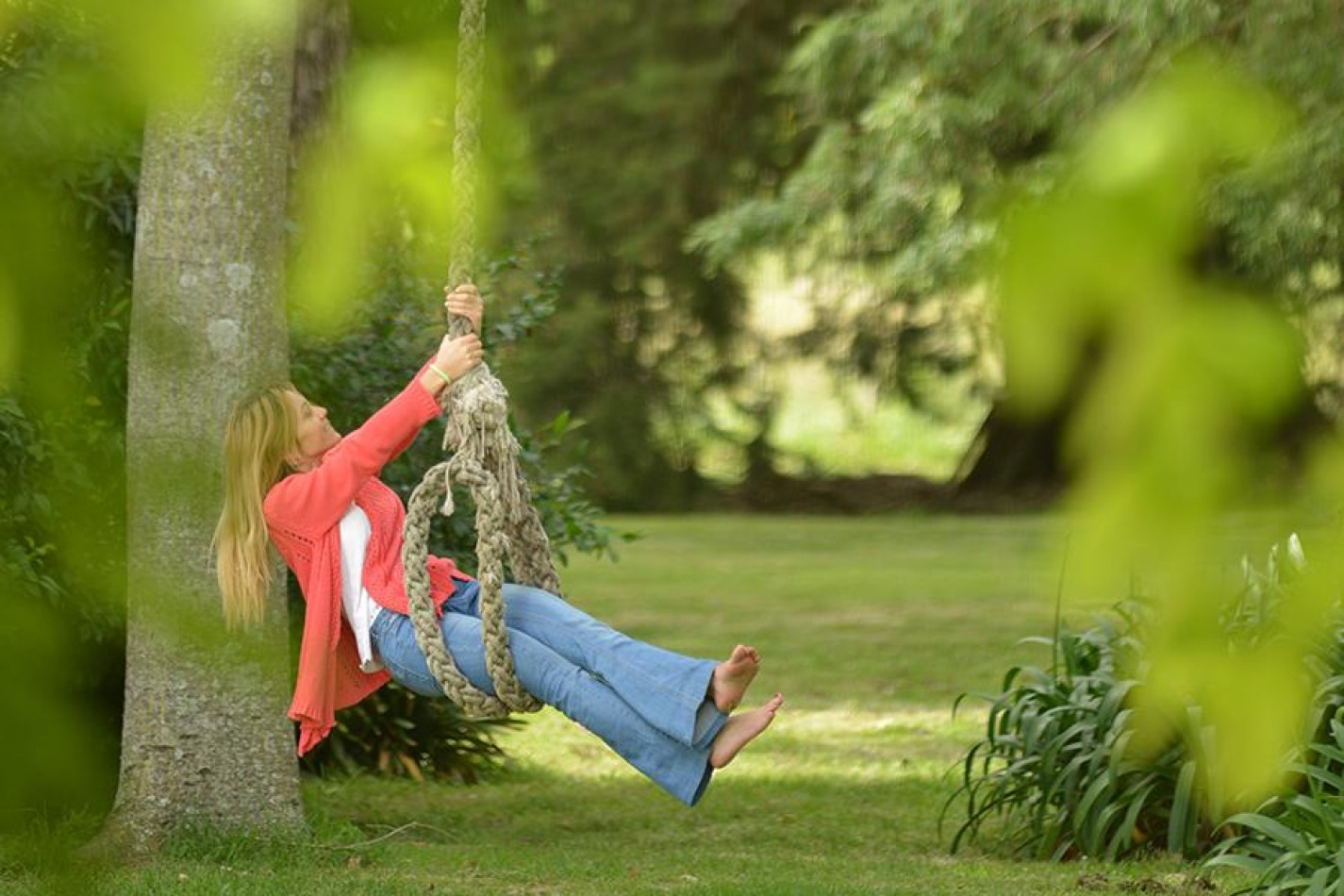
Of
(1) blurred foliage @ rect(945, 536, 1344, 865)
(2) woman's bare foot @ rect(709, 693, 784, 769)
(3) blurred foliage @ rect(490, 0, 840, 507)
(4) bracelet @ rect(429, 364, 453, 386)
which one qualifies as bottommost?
(1) blurred foliage @ rect(945, 536, 1344, 865)

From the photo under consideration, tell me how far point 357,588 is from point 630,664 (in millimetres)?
738

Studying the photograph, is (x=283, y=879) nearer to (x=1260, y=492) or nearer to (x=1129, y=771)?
(x=1129, y=771)

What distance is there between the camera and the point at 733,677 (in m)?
4.56

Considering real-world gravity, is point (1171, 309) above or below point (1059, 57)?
below

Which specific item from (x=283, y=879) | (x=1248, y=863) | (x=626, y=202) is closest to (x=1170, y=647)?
(x=1248, y=863)

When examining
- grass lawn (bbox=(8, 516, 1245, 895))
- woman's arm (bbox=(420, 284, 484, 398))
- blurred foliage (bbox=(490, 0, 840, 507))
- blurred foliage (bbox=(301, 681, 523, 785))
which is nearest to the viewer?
woman's arm (bbox=(420, 284, 484, 398))


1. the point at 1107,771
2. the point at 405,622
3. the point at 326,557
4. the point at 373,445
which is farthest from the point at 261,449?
the point at 1107,771

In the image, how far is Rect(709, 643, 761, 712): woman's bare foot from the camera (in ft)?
14.8

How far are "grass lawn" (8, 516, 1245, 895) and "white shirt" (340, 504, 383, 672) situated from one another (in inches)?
24.9

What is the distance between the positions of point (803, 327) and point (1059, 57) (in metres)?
20.7

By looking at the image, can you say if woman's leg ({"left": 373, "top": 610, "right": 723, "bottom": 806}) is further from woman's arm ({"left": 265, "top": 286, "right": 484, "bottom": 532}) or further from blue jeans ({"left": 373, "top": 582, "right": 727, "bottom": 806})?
woman's arm ({"left": 265, "top": 286, "right": 484, "bottom": 532})

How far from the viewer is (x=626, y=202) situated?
73.6 feet

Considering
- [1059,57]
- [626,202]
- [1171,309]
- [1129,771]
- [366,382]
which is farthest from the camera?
[626,202]

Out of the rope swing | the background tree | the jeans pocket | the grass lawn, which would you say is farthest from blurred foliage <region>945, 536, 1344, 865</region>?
the jeans pocket
